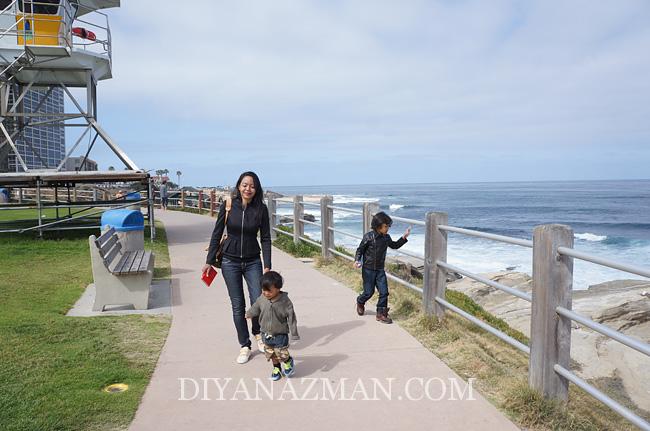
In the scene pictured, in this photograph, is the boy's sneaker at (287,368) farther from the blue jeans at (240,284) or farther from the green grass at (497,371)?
the green grass at (497,371)

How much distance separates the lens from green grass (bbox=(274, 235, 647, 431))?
3.78m

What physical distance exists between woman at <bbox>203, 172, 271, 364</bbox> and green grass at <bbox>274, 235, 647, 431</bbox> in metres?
1.77

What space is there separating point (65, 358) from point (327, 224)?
19.7ft

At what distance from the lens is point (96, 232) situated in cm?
1650

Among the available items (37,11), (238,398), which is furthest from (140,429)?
(37,11)

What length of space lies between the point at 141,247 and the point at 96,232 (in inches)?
238

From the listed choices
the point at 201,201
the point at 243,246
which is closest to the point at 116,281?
the point at 243,246

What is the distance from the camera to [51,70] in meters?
16.6

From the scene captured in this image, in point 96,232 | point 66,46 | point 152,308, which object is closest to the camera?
point 152,308

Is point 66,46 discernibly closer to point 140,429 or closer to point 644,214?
point 140,429

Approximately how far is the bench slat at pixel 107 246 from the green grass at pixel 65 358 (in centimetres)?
82

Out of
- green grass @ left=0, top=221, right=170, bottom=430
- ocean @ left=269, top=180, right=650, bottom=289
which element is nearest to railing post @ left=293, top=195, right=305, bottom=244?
ocean @ left=269, top=180, right=650, bottom=289

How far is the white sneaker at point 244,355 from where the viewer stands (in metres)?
5.00

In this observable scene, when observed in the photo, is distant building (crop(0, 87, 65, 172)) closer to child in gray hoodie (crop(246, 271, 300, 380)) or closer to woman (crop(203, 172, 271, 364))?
woman (crop(203, 172, 271, 364))
